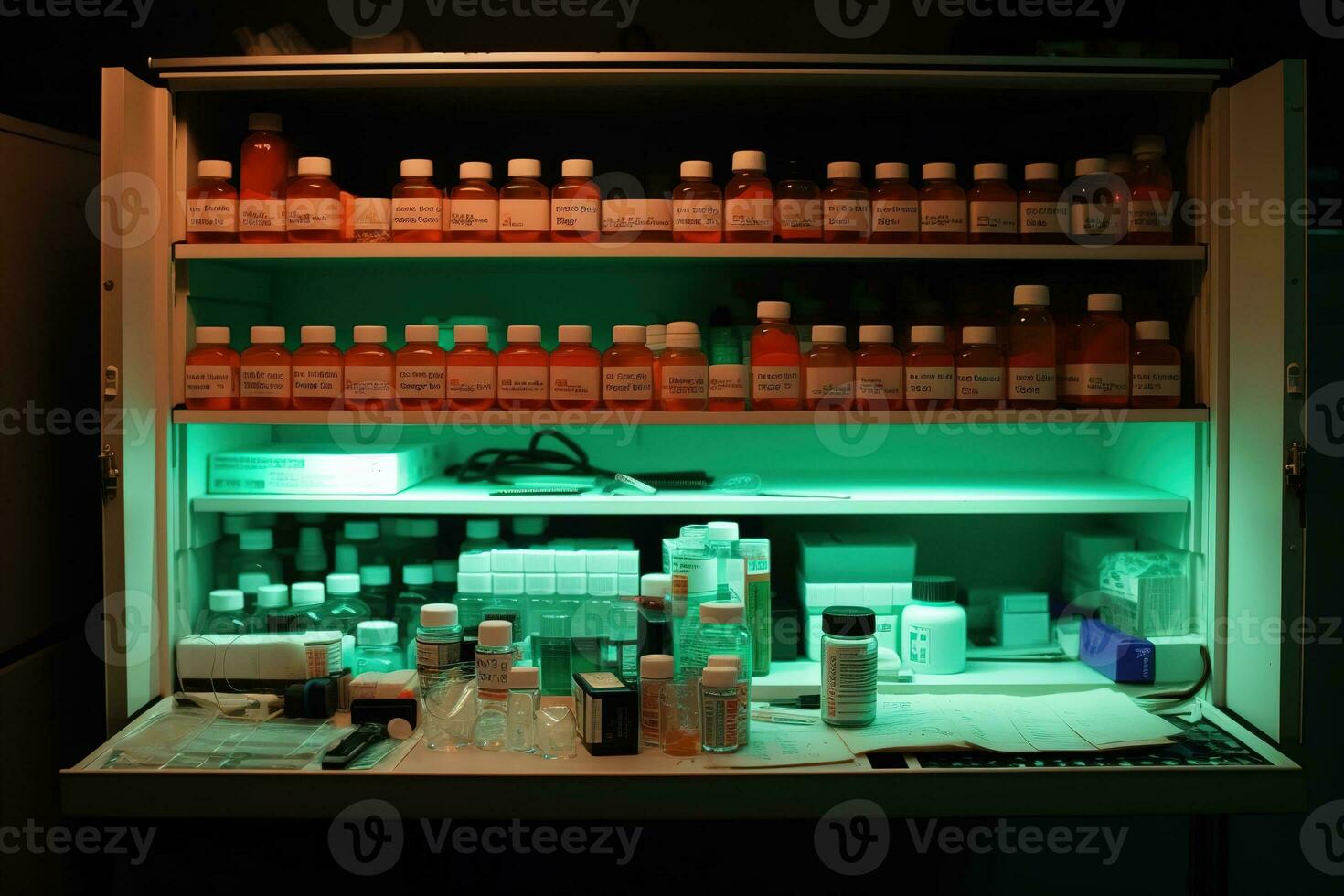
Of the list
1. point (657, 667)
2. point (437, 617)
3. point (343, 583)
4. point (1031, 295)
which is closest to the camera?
point (657, 667)

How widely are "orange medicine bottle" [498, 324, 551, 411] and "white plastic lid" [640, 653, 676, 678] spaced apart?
49 cm

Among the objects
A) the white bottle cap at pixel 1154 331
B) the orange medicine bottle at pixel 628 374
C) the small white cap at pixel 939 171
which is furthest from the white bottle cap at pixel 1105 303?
the orange medicine bottle at pixel 628 374

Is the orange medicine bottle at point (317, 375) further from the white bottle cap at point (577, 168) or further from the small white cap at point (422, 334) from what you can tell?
the white bottle cap at point (577, 168)

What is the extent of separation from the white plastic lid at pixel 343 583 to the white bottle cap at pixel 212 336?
465mm

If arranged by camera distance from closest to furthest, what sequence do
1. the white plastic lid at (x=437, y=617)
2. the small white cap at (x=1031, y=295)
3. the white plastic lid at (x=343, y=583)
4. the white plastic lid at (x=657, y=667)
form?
the white plastic lid at (x=657, y=667), the white plastic lid at (x=437, y=617), the small white cap at (x=1031, y=295), the white plastic lid at (x=343, y=583)

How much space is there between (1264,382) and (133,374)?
5.99 ft

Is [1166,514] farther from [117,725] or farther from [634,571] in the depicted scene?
[117,725]

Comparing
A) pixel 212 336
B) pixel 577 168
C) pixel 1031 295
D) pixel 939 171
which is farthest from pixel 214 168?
pixel 1031 295

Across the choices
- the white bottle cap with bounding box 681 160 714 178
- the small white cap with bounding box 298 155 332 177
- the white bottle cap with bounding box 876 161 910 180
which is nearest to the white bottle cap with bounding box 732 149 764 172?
the white bottle cap with bounding box 681 160 714 178

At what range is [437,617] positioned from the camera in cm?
169

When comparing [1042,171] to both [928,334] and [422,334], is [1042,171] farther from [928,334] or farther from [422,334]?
[422,334]

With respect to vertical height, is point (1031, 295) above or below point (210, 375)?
above

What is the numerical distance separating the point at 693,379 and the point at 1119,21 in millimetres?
1264

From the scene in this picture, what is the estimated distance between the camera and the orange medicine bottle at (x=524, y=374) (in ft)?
5.86
